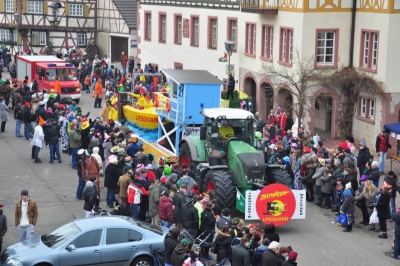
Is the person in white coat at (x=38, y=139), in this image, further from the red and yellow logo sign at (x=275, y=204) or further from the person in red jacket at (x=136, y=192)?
the red and yellow logo sign at (x=275, y=204)

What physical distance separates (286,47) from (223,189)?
15.3 m

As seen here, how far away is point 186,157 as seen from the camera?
25453 millimetres

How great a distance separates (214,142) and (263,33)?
15.8 metres

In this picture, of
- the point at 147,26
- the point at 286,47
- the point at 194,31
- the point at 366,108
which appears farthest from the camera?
the point at 147,26

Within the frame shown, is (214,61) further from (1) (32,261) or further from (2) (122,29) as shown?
(1) (32,261)

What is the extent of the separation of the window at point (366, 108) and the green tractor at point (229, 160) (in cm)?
1062

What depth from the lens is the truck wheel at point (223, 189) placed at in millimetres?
22141

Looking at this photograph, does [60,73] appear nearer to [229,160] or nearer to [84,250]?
[229,160]

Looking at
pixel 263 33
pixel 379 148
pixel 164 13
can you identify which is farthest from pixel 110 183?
pixel 164 13

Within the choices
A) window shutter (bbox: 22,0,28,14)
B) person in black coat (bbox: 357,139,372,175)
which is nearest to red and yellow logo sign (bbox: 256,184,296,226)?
person in black coat (bbox: 357,139,372,175)

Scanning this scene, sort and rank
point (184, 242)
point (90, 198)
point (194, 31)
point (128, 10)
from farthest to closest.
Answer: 1. point (128, 10)
2. point (194, 31)
3. point (90, 198)
4. point (184, 242)

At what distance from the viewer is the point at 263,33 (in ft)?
127

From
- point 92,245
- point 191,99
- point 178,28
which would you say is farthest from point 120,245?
point 178,28

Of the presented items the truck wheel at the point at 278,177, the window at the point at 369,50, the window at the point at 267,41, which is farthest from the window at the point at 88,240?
the window at the point at 267,41
